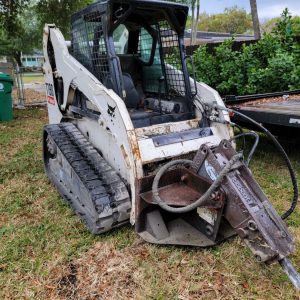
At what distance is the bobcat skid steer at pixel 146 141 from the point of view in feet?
7.38

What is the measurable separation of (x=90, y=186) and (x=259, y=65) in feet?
15.7

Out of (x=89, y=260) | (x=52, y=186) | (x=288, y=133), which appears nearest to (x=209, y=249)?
(x=89, y=260)

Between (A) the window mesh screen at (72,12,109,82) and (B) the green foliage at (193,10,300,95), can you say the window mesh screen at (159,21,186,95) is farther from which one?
(B) the green foliage at (193,10,300,95)

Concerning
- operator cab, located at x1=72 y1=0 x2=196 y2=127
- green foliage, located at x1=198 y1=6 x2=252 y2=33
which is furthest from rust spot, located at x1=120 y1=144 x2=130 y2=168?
green foliage, located at x1=198 y1=6 x2=252 y2=33

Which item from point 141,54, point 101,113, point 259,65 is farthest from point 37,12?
point 101,113

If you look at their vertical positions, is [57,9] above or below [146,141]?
above

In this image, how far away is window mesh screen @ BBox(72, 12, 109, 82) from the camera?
323 centimetres

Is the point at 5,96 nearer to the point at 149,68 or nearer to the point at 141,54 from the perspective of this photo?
the point at 141,54

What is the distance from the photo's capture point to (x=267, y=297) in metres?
2.21

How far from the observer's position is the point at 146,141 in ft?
9.36

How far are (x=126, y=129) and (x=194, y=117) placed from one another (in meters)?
1.03

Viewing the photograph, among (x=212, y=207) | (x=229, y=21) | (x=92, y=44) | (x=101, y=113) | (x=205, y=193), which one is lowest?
(x=212, y=207)

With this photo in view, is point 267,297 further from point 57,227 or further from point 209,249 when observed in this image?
point 57,227

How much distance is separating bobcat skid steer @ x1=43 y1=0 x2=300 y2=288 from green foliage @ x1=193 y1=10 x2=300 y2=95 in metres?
3.01
